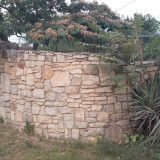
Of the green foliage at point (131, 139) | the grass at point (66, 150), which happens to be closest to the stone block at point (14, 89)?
the grass at point (66, 150)

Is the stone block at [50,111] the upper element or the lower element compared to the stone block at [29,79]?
lower

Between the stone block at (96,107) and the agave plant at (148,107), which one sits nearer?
the agave plant at (148,107)

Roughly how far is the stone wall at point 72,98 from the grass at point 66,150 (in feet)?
0.82

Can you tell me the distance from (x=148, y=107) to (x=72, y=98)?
156 centimetres

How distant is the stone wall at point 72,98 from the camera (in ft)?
19.1

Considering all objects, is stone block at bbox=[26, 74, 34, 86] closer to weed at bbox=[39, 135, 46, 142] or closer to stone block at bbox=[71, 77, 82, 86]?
stone block at bbox=[71, 77, 82, 86]

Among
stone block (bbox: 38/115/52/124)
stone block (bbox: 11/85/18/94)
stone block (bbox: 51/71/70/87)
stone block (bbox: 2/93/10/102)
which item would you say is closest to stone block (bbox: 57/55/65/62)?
stone block (bbox: 51/71/70/87)

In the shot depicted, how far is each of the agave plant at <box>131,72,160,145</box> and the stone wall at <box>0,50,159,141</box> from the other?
338 mm

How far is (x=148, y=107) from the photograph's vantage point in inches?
214

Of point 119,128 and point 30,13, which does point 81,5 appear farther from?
point 119,128

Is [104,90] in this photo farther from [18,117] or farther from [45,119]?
[18,117]

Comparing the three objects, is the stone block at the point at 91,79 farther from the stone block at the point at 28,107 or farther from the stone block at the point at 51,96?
the stone block at the point at 28,107

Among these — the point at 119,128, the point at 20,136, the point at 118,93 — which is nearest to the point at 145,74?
the point at 118,93

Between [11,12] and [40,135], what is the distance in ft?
12.7
